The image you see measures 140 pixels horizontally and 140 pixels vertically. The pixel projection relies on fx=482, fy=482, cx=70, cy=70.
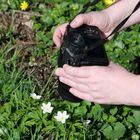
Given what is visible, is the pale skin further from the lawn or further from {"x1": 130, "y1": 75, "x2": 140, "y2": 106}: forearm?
the lawn

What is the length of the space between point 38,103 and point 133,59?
725 mm

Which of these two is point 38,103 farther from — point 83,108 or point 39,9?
point 39,9

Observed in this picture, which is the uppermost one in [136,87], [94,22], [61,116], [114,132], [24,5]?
[94,22]

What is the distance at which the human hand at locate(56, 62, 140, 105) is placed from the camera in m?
1.93

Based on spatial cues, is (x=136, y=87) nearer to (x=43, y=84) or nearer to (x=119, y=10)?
(x=119, y=10)

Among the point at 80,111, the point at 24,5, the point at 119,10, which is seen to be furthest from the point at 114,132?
the point at 24,5

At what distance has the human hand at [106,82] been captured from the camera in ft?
6.33

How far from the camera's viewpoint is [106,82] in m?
1.93

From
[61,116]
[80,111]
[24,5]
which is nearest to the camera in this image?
[61,116]

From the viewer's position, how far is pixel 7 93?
262 cm

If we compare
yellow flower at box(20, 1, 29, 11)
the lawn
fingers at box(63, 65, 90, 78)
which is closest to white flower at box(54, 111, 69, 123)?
the lawn

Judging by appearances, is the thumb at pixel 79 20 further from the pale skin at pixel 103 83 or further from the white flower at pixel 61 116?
the white flower at pixel 61 116

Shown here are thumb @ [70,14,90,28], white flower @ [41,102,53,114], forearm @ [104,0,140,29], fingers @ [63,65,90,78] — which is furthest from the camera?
white flower @ [41,102,53,114]

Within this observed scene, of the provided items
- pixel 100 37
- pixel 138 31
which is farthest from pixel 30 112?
pixel 138 31
